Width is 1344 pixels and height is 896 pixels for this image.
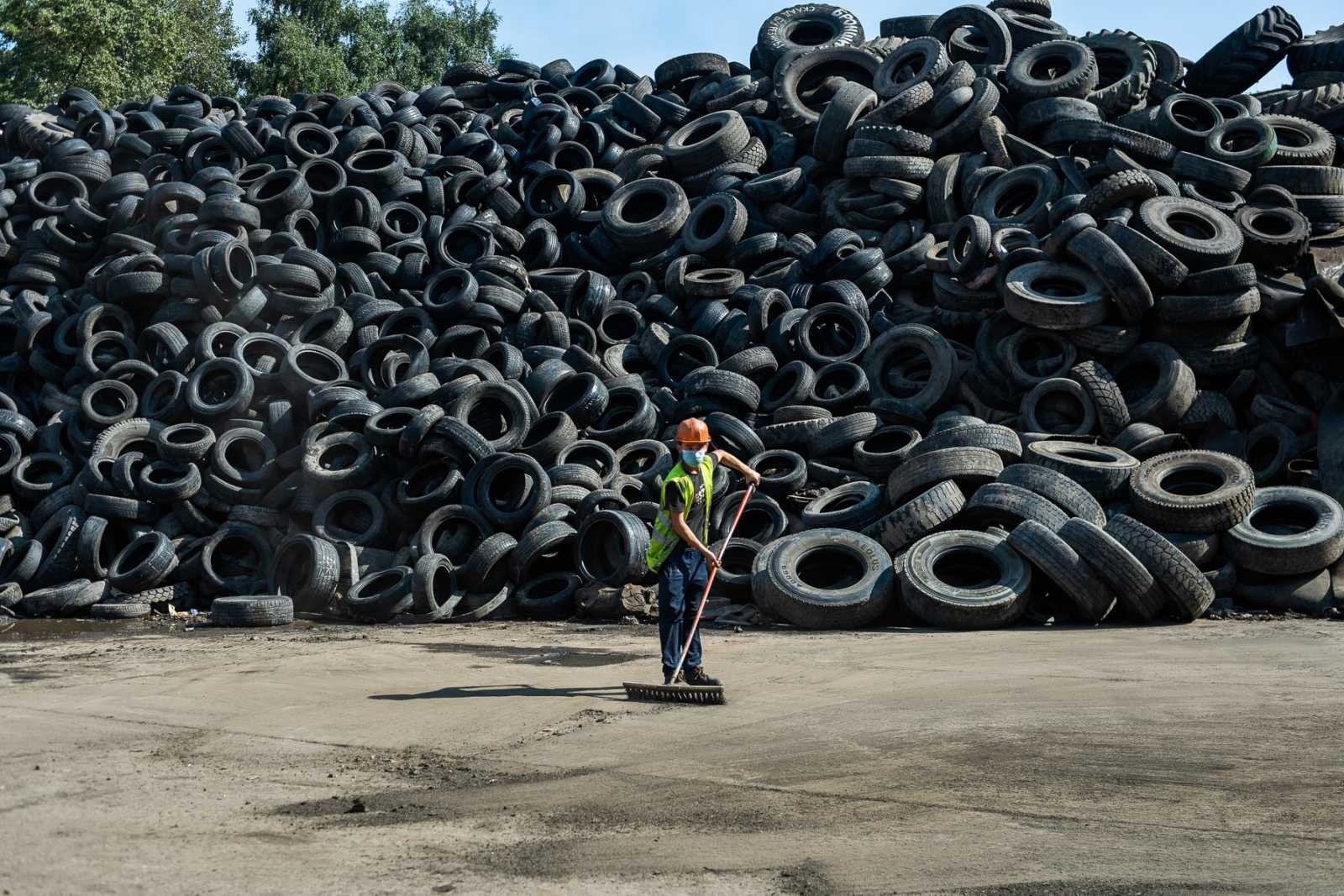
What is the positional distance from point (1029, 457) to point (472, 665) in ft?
19.4

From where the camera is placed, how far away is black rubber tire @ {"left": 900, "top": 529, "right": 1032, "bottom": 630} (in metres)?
10.2

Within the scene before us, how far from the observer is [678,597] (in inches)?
291

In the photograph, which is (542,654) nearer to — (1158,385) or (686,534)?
(686,534)

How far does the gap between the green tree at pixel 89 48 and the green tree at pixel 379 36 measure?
372cm

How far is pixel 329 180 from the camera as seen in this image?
21500mm

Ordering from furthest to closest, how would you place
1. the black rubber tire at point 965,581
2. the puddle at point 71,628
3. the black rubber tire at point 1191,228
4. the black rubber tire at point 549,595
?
the black rubber tire at point 1191,228
the black rubber tire at point 549,595
the puddle at point 71,628
the black rubber tire at point 965,581

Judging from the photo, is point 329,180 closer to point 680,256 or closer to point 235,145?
point 235,145

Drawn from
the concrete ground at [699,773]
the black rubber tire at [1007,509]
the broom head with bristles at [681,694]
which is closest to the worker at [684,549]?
the broom head with bristles at [681,694]

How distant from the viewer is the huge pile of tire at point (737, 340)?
11703mm

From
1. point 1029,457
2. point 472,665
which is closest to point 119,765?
point 472,665

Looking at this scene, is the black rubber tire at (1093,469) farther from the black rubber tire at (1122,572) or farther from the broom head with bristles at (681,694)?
the broom head with bristles at (681,694)

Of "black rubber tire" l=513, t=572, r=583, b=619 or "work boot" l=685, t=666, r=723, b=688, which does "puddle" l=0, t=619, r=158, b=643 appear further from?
"work boot" l=685, t=666, r=723, b=688

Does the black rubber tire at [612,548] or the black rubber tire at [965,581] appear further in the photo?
the black rubber tire at [612,548]

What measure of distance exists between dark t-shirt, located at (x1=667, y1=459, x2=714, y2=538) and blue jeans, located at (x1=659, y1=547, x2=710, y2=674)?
0.17 m
